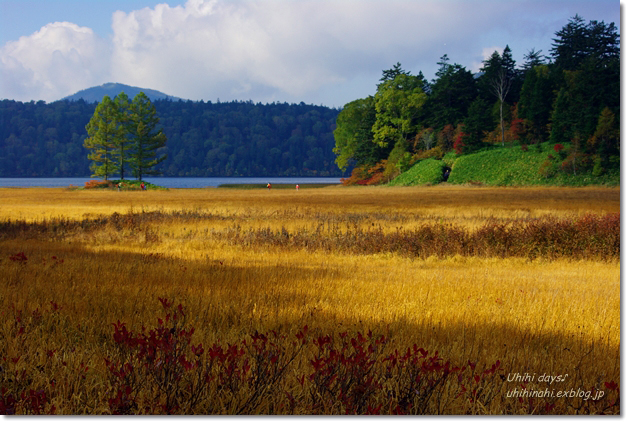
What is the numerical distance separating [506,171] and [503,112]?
554 inches

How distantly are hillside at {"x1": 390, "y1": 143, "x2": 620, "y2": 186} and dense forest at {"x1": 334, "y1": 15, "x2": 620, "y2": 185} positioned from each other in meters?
0.63

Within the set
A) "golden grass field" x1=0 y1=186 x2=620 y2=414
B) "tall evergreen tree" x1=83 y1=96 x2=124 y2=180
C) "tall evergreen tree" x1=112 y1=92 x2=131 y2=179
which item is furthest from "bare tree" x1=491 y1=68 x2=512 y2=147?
"golden grass field" x1=0 y1=186 x2=620 y2=414

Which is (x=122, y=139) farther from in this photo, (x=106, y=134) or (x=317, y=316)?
(x=317, y=316)

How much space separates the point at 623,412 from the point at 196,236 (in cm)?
1896

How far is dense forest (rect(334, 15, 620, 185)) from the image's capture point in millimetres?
61125

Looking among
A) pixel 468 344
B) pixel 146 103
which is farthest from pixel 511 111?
pixel 468 344

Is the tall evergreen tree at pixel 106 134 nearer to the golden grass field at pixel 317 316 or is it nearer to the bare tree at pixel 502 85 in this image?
the bare tree at pixel 502 85

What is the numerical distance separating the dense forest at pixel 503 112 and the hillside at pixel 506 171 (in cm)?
63

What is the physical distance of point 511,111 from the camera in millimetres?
81062

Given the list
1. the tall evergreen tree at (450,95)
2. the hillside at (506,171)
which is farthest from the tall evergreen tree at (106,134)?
the tall evergreen tree at (450,95)

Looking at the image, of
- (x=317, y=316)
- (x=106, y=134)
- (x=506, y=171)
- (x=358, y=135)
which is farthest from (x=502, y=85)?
(x=317, y=316)

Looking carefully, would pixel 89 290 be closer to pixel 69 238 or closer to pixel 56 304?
pixel 56 304

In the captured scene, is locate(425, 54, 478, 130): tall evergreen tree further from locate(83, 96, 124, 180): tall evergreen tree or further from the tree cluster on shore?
locate(83, 96, 124, 180): tall evergreen tree

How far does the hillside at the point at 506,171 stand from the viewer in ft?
210
